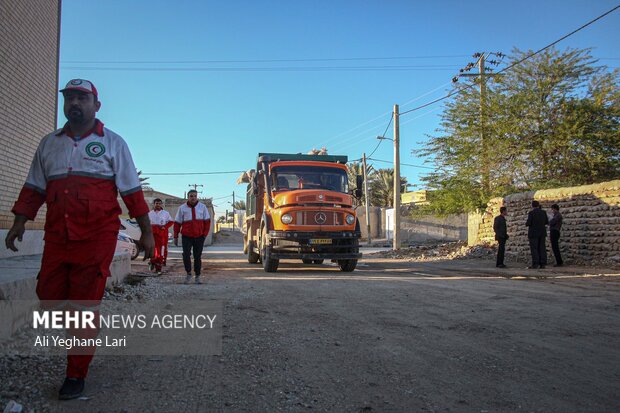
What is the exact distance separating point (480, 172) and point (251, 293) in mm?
14960

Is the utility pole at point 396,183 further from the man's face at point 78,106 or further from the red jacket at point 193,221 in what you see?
the man's face at point 78,106

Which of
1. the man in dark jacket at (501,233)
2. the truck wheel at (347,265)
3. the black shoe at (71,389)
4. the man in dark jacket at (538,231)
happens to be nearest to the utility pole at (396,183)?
the man in dark jacket at (501,233)

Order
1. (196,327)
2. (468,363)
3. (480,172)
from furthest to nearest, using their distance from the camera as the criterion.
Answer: (480,172)
(196,327)
(468,363)

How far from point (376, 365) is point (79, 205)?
2.47 metres

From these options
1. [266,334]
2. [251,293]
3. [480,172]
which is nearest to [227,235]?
[480,172]

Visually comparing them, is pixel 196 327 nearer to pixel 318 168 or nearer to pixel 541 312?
A: pixel 541 312

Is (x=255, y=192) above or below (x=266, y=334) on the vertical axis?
above

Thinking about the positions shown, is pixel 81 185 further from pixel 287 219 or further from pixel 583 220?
pixel 583 220

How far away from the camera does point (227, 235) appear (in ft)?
167

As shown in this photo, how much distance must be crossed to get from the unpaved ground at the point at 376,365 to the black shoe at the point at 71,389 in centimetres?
6

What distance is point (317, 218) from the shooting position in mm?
12125

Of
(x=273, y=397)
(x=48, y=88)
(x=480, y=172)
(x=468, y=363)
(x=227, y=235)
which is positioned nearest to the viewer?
(x=273, y=397)

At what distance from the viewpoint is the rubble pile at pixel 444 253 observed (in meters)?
18.5

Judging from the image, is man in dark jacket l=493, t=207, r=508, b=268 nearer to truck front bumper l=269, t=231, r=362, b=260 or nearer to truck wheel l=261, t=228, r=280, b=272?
truck front bumper l=269, t=231, r=362, b=260
